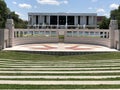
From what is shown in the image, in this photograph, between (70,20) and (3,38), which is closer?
(3,38)

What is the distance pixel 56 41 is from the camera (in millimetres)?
39625

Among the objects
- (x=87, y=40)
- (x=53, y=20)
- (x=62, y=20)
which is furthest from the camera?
(x=53, y=20)

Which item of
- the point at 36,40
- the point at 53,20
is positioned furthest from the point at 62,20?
the point at 36,40

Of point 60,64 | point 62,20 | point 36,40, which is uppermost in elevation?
point 62,20

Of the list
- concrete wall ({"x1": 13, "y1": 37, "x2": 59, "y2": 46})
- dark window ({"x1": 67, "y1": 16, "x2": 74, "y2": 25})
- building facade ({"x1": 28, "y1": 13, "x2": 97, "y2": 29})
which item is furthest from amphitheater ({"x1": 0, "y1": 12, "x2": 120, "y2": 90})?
dark window ({"x1": 67, "y1": 16, "x2": 74, "y2": 25})

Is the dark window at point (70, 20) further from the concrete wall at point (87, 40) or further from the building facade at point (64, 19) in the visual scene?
the concrete wall at point (87, 40)

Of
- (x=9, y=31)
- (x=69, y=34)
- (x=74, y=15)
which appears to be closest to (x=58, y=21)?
(x=74, y=15)

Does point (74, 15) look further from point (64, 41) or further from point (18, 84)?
point (18, 84)

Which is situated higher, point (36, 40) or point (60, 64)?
point (36, 40)

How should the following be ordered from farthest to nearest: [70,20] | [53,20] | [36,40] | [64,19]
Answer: [53,20], [70,20], [64,19], [36,40]

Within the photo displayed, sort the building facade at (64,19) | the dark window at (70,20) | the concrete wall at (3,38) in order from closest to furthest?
1. the concrete wall at (3,38)
2. the building facade at (64,19)
3. the dark window at (70,20)

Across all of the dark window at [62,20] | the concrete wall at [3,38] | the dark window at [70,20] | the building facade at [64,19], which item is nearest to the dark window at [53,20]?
the building facade at [64,19]

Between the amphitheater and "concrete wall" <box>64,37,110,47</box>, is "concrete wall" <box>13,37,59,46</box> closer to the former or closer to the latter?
the amphitheater

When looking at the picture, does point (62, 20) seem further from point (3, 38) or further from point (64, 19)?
point (3, 38)
